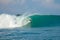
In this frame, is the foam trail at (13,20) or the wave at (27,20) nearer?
the wave at (27,20)

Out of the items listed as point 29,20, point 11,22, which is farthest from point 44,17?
point 11,22

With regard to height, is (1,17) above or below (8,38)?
above

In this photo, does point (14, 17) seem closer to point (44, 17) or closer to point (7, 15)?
point (7, 15)

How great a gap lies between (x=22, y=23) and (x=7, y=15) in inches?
93.0

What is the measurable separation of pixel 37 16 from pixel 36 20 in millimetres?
1760

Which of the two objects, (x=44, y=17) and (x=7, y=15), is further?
(x=44, y=17)

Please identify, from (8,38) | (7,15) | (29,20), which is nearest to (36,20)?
(29,20)

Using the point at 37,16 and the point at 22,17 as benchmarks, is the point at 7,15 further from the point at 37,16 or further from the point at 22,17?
the point at 37,16

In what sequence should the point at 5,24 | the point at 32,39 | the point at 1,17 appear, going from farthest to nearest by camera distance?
the point at 1,17 < the point at 5,24 < the point at 32,39

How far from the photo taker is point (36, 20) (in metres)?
29.4

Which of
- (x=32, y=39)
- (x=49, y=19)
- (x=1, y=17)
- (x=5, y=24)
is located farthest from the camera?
(x=49, y=19)

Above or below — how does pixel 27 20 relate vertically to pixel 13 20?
below

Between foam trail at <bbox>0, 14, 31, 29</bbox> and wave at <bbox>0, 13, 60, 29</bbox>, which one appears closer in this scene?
wave at <bbox>0, 13, 60, 29</bbox>

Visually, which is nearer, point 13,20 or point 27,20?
point 13,20
